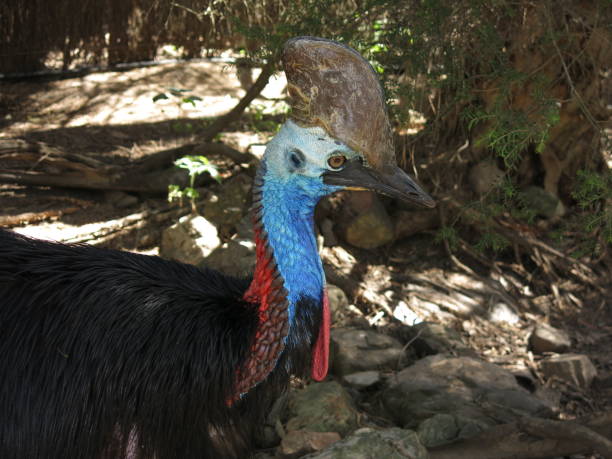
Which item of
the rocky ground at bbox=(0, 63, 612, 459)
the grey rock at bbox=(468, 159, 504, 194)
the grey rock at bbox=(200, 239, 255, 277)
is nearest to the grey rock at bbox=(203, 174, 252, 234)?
the rocky ground at bbox=(0, 63, 612, 459)

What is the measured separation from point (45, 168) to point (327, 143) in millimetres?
2615

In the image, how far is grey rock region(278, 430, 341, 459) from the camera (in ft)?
8.11

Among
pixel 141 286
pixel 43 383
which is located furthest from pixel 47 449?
pixel 141 286

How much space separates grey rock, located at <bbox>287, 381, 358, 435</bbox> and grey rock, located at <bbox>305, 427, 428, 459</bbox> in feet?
0.99

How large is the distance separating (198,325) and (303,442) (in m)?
0.93

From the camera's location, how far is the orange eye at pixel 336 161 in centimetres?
172

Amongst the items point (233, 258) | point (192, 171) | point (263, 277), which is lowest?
point (233, 258)

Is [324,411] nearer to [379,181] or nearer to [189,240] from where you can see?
[379,181]

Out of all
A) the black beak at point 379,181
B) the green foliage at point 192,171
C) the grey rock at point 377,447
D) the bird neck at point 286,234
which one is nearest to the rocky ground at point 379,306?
the grey rock at point 377,447

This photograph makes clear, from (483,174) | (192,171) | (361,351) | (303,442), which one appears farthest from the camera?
(483,174)

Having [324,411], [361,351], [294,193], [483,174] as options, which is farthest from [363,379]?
[483,174]

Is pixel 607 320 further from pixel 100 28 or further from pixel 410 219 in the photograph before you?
pixel 100 28

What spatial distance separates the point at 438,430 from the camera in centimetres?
262

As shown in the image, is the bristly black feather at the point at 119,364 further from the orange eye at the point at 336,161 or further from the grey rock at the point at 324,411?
the grey rock at the point at 324,411
